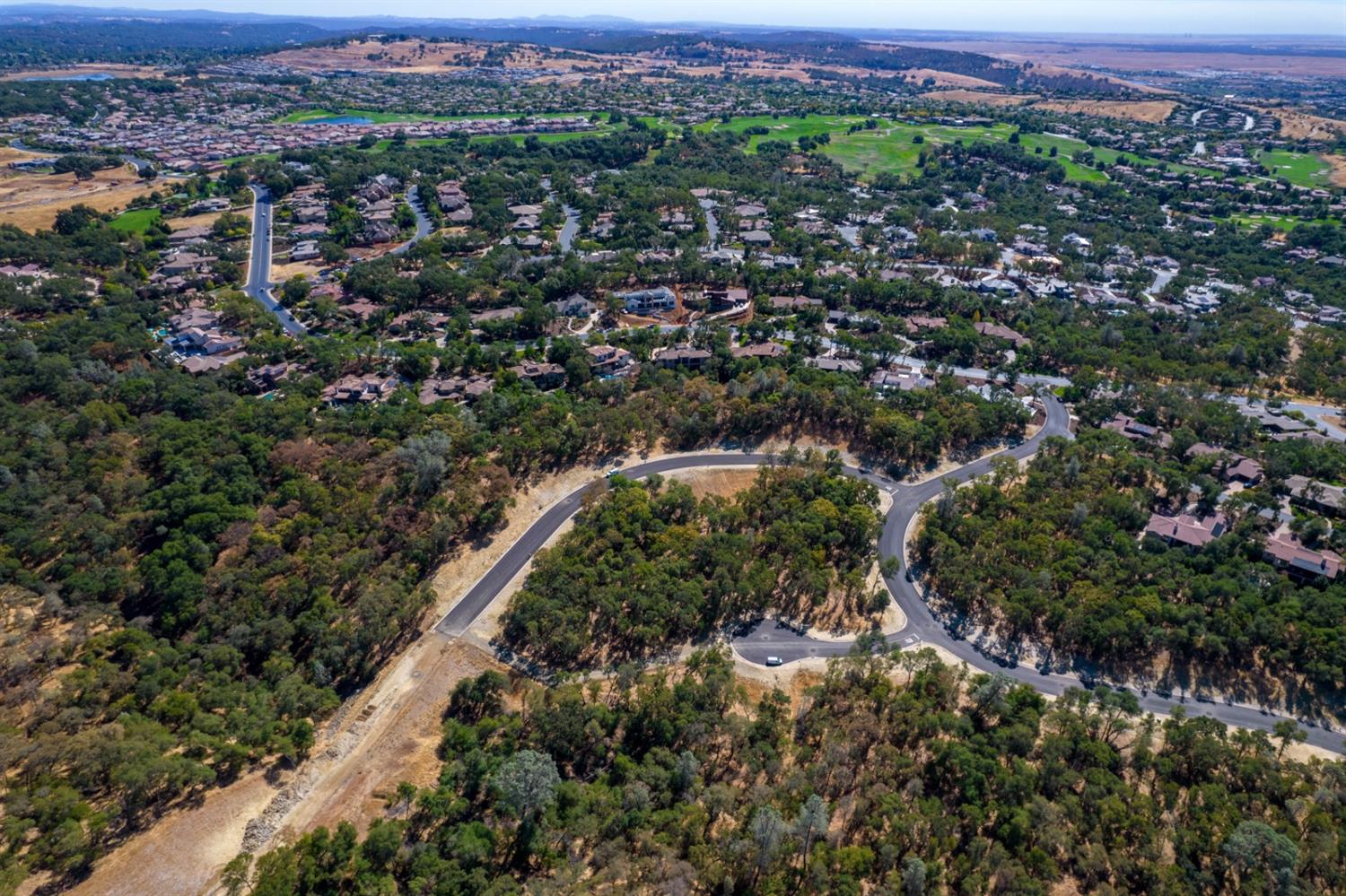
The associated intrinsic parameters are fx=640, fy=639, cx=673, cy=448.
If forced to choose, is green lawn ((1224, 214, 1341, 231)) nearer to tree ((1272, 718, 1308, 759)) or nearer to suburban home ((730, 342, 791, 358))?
suburban home ((730, 342, 791, 358))

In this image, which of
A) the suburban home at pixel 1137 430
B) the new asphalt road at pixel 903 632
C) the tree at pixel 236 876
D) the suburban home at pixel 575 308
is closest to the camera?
the tree at pixel 236 876

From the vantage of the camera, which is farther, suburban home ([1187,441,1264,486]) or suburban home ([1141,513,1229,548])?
suburban home ([1187,441,1264,486])

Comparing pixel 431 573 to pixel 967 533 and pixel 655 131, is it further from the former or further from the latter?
pixel 655 131

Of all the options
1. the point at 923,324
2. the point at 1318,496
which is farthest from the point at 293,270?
the point at 1318,496

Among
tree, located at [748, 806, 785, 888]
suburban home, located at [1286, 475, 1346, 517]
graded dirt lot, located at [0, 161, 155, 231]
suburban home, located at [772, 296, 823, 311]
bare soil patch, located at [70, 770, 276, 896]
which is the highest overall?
graded dirt lot, located at [0, 161, 155, 231]

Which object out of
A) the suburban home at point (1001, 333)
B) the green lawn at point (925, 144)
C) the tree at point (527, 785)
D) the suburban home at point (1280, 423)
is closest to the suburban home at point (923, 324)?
the suburban home at point (1001, 333)

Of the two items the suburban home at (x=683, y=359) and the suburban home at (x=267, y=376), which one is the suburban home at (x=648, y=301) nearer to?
the suburban home at (x=683, y=359)

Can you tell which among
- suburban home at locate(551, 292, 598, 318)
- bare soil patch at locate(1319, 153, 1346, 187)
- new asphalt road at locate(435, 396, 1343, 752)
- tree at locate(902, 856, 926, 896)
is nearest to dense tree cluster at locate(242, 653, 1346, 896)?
tree at locate(902, 856, 926, 896)
